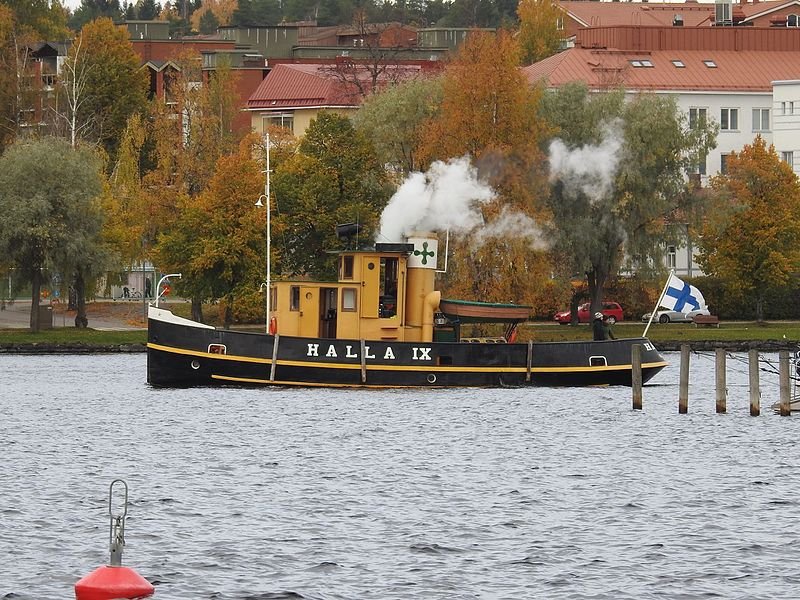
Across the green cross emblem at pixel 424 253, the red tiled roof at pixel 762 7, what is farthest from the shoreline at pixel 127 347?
the red tiled roof at pixel 762 7

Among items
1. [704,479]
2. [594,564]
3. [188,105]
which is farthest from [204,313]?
[594,564]

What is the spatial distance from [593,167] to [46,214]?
25359 mm

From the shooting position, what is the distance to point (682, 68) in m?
124

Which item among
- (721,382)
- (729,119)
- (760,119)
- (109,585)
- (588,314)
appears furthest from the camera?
(760,119)

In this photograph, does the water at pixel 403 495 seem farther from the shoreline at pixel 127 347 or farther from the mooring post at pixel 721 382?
the shoreline at pixel 127 347

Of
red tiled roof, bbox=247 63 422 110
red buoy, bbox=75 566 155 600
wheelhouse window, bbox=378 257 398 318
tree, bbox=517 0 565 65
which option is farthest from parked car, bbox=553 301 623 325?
red buoy, bbox=75 566 155 600

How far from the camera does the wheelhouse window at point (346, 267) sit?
2218 inches

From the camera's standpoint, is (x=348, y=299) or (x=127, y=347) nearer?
(x=348, y=299)

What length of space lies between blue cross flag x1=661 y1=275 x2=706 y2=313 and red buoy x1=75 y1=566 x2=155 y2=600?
3309cm

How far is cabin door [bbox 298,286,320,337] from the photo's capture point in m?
56.9

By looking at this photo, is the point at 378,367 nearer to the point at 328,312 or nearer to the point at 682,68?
the point at 328,312

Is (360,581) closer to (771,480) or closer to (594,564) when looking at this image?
(594,564)

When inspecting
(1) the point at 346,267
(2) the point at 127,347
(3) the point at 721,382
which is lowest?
(2) the point at 127,347

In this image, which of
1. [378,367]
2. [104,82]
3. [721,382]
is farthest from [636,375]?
[104,82]
